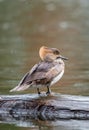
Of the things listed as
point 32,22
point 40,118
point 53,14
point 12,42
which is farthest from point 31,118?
point 53,14

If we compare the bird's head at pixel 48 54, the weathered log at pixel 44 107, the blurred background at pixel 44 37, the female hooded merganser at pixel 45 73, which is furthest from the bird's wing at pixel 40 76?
the blurred background at pixel 44 37

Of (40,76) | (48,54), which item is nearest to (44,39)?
(48,54)

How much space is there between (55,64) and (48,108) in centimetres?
73

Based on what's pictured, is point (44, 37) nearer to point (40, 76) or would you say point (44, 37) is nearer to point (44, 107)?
point (44, 107)

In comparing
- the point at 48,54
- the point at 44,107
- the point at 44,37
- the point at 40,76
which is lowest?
the point at 44,107

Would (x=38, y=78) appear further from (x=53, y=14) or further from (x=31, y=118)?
(x=53, y=14)

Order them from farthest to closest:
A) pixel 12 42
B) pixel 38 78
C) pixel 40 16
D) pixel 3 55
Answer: pixel 40 16 → pixel 12 42 → pixel 3 55 → pixel 38 78

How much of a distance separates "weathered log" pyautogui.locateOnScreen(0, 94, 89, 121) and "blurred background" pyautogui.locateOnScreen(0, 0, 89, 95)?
2.18m

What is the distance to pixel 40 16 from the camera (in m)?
33.8

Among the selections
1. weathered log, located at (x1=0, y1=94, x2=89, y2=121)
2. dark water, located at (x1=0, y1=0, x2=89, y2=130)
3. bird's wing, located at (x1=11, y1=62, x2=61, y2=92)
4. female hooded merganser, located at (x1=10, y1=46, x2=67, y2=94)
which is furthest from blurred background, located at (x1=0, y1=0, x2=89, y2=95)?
bird's wing, located at (x1=11, y1=62, x2=61, y2=92)

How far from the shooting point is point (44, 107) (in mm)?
12492

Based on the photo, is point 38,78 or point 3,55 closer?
point 38,78

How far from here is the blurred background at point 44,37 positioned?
1709 centimetres

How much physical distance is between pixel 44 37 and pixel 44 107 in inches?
552
